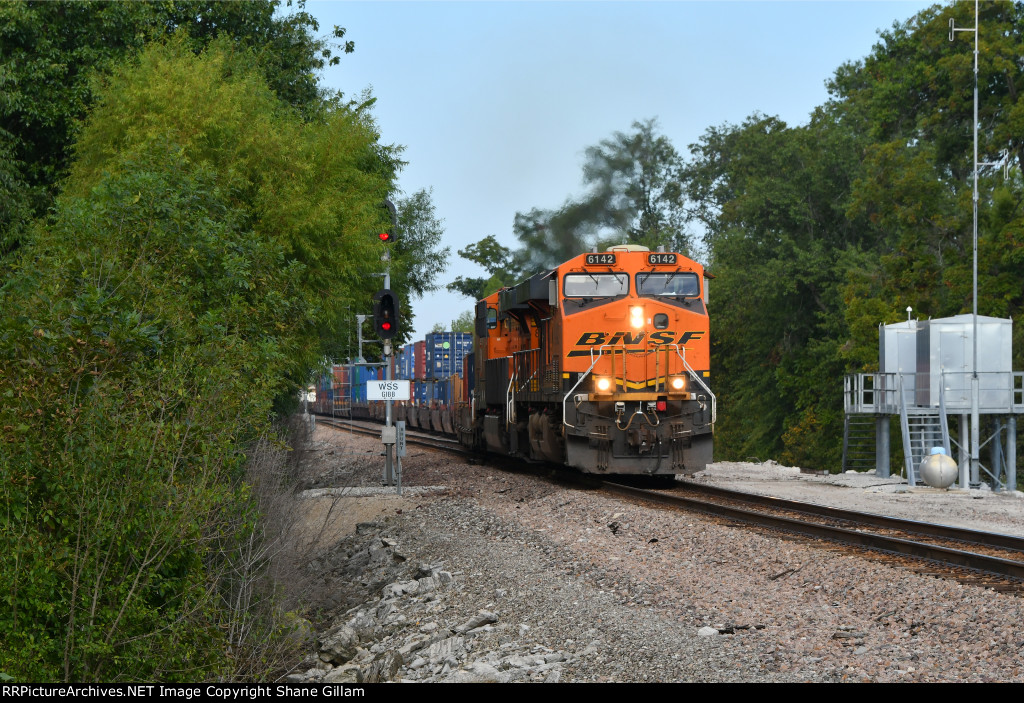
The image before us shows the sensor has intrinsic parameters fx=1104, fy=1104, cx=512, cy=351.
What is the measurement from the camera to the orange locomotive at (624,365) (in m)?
17.7

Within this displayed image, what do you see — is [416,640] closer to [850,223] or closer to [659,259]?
[659,259]

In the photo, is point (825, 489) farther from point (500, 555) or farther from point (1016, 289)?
point (1016, 289)

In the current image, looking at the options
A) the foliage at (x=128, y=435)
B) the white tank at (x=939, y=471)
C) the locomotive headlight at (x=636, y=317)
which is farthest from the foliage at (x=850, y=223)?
the foliage at (x=128, y=435)

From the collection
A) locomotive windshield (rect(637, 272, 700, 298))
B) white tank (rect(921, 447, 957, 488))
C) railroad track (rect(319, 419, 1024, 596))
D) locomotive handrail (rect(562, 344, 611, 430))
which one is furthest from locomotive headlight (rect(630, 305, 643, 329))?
white tank (rect(921, 447, 957, 488))

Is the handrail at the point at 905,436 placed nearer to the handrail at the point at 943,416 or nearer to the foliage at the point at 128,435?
the handrail at the point at 943,416

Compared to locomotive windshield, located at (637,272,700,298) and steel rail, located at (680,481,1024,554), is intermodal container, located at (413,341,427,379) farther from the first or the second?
steel rail, located at (680,481,1024,554)

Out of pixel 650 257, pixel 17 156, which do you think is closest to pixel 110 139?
pixel 17 156

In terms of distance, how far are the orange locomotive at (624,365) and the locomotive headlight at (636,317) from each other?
0.02m

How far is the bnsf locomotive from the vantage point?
17.7 metres

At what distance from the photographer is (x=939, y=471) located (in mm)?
21875

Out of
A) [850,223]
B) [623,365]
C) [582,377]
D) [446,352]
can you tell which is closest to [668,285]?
[623,365]

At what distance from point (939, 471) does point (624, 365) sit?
26.3 feet

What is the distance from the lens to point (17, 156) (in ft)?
70.9

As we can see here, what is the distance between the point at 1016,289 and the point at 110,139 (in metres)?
30.0
